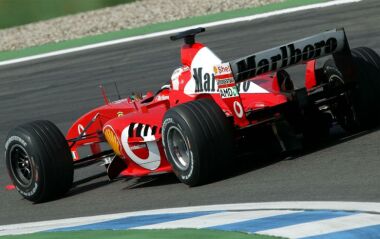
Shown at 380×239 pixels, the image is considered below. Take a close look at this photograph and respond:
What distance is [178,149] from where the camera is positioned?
9.03 m

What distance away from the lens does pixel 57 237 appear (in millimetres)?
7707

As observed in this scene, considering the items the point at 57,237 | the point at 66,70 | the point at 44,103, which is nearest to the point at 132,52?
the point at 66,70

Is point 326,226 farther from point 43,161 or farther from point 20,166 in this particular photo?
point 20,166

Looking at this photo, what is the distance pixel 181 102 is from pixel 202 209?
1961 millimetres

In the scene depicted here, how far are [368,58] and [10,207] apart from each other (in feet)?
12.3

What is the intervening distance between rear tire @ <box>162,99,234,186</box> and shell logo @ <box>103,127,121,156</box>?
2.99 ft

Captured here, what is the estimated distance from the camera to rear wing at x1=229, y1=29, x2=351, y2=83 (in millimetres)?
8844

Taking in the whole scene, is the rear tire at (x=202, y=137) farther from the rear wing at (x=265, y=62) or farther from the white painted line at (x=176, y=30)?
the white painted line at (x=176, y=30)

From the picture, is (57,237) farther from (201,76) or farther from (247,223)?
(201,76)

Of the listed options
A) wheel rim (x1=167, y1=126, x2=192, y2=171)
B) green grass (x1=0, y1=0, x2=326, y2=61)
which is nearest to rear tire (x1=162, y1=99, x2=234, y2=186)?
wheel rim (x1=167, y1=126, x2=192, y2=171)

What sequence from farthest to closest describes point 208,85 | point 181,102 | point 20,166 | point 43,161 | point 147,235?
1. point 20,166
2. point 181,102
3. point 43,161
4. point 208,85
5. point 147,235

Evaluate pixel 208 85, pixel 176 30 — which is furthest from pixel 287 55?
pixel 176 30

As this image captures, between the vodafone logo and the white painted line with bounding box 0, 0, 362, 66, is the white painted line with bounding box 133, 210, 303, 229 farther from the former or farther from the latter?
the white painted line with bounding box 0, 0, 362, 66

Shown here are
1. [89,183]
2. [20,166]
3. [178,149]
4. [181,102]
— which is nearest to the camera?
[178,149]
